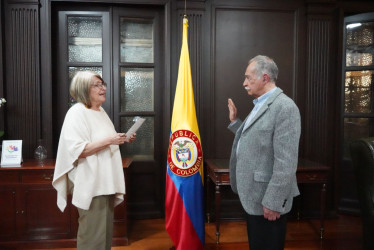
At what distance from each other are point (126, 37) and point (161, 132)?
3.63 ft

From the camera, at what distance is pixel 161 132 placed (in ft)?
11.0

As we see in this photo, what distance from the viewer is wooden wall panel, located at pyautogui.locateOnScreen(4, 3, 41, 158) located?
2.94 m

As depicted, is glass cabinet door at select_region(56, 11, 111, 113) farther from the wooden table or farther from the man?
the man

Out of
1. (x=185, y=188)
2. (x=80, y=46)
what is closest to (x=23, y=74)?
(x=80, y=46)

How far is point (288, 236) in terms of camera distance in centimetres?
288

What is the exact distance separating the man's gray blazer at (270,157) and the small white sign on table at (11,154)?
202cm

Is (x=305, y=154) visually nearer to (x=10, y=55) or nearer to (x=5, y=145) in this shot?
(x=5, y=145)

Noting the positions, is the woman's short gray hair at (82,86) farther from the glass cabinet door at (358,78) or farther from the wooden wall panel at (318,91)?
the glass cabinet door at (358,78)

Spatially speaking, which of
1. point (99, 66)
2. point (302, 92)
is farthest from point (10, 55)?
point (302, 92)

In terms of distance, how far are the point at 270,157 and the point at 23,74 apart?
257 centimetres

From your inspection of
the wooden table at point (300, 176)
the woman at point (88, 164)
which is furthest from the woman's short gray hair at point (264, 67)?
the wooden table at point (300, 176)

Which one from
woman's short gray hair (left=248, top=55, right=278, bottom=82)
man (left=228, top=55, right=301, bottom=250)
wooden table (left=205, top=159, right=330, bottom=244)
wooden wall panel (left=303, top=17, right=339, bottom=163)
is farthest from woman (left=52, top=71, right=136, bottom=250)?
wooden wall panel (left=303, top=17, right=339, bottom=163)

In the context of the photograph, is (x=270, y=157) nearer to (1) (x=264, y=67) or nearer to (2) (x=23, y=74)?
(1) (x=264, y=67)

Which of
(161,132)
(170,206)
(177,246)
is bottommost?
(177,246)
